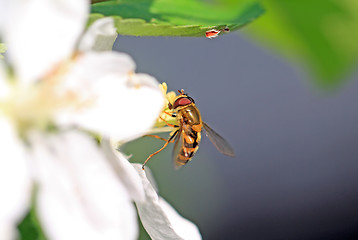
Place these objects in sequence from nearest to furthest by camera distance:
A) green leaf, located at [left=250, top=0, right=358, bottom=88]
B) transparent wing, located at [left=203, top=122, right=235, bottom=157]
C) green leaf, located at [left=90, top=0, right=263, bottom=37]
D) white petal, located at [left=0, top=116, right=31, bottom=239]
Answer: white petal, located at [left=0, top=116, right=31, bottom=239]
green leaf, located at [left=90, top=0, right=263, bottom=37]
transparent wing, located at [left=203, top=122, right=235, bottom=157]
green leaf, located at [left=250, top=0, right=358, bottom=88]

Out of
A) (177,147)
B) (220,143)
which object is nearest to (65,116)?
(177,147)

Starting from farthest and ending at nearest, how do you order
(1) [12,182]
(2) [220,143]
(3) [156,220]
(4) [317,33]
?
(4) [317,33] → (2) [220,143] → (3) [156,220] → (1) [12,182]

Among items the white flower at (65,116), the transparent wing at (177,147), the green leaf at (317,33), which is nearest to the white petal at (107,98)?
the white flower at (65,116)

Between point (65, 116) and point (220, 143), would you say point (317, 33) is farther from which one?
point (65, 116)

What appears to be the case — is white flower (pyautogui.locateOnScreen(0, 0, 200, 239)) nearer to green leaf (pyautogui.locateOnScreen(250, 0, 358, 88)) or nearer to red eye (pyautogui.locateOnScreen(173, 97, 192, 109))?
red eye (pyautogui.locateOnScreen(173, 97, 192, 109))

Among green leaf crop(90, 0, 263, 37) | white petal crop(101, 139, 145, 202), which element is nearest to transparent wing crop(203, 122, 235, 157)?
green leaf crop(90, 0, 263, 37)

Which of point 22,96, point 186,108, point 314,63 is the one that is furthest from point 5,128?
point 314,63
